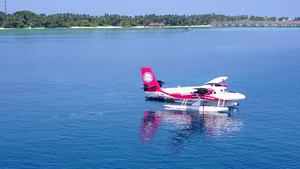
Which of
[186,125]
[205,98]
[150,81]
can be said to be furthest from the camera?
[150,81]

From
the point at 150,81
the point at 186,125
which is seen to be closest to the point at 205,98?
the point at 150,81

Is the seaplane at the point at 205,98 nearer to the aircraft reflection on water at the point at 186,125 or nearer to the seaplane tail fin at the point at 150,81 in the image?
the seaplane tail fin at the point at 150,81

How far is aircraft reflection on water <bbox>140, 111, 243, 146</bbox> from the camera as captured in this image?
7544 cm

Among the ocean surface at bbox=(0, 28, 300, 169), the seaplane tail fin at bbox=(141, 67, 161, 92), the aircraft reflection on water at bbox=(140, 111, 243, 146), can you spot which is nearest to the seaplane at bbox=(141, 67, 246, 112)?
the seaplane tail fin at bbox=(141, 67, 161, 92)

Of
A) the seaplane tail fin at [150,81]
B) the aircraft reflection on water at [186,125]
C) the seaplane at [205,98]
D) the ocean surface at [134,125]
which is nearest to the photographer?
the ocean surface at [134,125]

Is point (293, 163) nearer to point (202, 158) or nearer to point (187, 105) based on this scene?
point (202, 158)

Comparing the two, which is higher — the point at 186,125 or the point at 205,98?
the point at 205,98

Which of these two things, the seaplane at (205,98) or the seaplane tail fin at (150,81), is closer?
the seaplane at (205,98)

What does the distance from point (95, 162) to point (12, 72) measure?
98047mm

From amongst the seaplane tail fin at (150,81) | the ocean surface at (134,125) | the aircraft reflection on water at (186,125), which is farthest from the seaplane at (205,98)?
the aircraft reflection on water at (186,125)

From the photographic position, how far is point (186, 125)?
82.2m

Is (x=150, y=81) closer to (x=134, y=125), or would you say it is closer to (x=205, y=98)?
(x=205, y=98)

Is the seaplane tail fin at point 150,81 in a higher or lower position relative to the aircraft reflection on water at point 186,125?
higher

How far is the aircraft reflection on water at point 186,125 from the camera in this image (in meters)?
75.4
